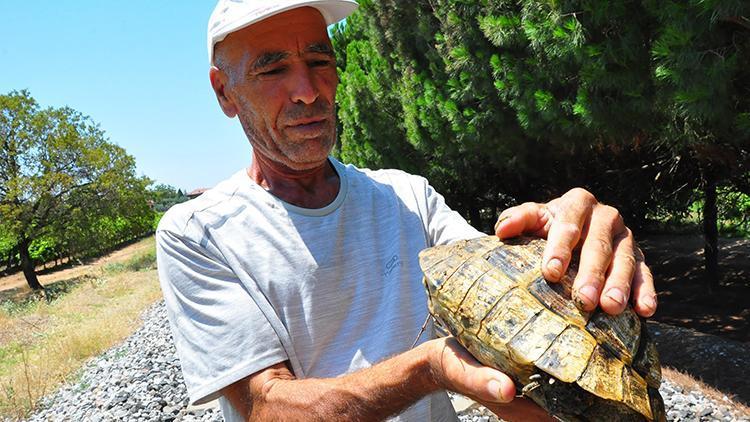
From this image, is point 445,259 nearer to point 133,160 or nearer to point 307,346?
point 307,346

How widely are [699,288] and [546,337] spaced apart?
430 inches

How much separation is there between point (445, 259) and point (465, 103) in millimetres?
6437

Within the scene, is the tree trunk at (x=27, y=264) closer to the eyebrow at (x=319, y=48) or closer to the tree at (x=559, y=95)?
the tree at (x=559, y=95)

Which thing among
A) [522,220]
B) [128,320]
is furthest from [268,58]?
[128,320]

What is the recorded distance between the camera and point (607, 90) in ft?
18.9

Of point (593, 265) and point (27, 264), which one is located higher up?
point (593, 265)

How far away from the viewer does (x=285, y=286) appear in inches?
76.1

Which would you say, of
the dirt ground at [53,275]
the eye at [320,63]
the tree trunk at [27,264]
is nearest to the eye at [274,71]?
the eye at [320,63]

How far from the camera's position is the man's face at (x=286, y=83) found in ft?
6.46

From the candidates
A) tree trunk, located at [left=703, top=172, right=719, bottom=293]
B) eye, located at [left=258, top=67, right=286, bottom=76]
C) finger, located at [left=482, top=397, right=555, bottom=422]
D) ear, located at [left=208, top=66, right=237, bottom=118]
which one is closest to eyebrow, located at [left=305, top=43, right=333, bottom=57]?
eye, located at [left=258, top=67, right=286, bottom=76]

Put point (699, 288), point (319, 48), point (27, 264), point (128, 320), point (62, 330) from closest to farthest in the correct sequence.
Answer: point (319, 48)
point (699, 288)
point (62, 330)
point (128, 320)
point (27, 264)

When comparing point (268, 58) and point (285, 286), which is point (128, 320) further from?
point (268, 58)

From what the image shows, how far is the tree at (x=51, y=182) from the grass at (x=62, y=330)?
361 cm

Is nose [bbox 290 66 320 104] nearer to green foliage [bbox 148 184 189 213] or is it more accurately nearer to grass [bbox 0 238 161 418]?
grass [bbox 0 238 161 418]
